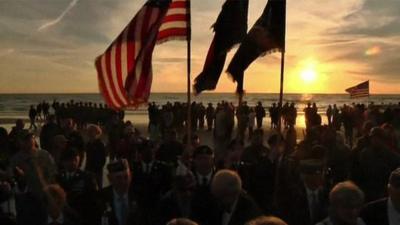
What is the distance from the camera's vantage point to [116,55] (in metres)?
8.55

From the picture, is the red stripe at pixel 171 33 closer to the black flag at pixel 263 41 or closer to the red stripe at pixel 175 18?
the red stripe at pixel 175 18

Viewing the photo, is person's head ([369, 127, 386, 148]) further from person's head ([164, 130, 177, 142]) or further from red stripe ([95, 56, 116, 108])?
red stripe ([95, 56, 116, 108])

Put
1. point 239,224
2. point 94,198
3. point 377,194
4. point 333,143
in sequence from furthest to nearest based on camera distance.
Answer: point 333,143, point 377,194, point 94,198, point 239,224

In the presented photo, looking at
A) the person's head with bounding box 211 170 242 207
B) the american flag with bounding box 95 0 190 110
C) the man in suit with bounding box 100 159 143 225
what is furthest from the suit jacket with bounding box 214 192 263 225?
the american flag with bounding box 95 0 190 110

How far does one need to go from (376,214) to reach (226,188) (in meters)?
1.32

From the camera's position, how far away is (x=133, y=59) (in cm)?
849

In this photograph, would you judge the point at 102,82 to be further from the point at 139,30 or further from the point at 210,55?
the point at 210,55

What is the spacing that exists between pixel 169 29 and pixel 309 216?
15.6 ft

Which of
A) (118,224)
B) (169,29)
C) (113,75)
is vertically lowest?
(118,224)

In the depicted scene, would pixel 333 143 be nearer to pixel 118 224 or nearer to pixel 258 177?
pixel 258 177

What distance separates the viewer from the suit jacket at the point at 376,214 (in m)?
4.55

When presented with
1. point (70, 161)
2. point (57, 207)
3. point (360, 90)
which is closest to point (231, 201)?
point (57, 207)

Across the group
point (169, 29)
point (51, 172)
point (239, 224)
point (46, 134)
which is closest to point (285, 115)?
point (46, 134)

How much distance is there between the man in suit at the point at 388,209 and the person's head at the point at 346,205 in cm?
40
